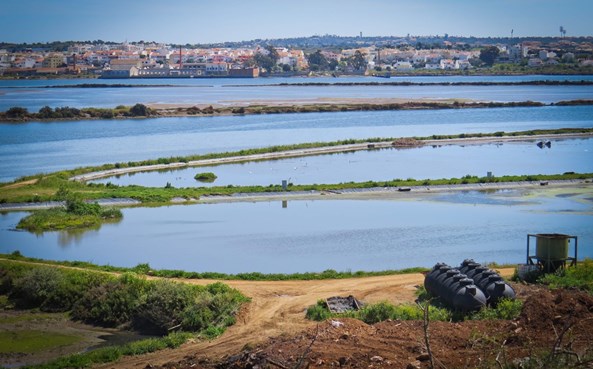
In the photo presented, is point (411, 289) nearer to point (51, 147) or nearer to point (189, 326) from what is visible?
point (189, 326)

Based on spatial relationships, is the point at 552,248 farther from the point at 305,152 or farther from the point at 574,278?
the point at 305,152

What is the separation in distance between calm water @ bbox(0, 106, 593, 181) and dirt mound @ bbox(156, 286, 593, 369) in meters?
30.8

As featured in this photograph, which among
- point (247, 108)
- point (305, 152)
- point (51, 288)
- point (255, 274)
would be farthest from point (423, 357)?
point (247, 108)

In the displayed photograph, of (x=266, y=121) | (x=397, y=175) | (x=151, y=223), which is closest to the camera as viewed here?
(x=151, y=223)

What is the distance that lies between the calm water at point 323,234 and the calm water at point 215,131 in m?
16.3

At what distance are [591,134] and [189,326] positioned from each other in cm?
4527

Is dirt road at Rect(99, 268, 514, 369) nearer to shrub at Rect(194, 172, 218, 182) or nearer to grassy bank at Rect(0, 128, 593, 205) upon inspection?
grassy bank at Rect(0, 128, 593, 205)

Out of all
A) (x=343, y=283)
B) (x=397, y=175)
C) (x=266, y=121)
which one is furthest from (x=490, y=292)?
(x=266, y=121)

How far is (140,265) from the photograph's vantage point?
70.6 feet

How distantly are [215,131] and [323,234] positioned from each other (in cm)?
3972

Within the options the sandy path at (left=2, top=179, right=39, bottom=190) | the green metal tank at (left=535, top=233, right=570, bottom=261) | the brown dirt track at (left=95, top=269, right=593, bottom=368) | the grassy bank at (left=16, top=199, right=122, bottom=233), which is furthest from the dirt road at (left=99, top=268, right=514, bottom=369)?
the sandy path at (left=2, top=179, right=39, bottom=190)

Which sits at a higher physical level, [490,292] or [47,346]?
[490,292]

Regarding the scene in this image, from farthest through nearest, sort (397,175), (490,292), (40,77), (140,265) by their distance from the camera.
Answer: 1. (40,77)
2. (397,175)
3. (140,265)
4. (490,292)

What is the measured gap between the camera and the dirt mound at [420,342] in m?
11.9
